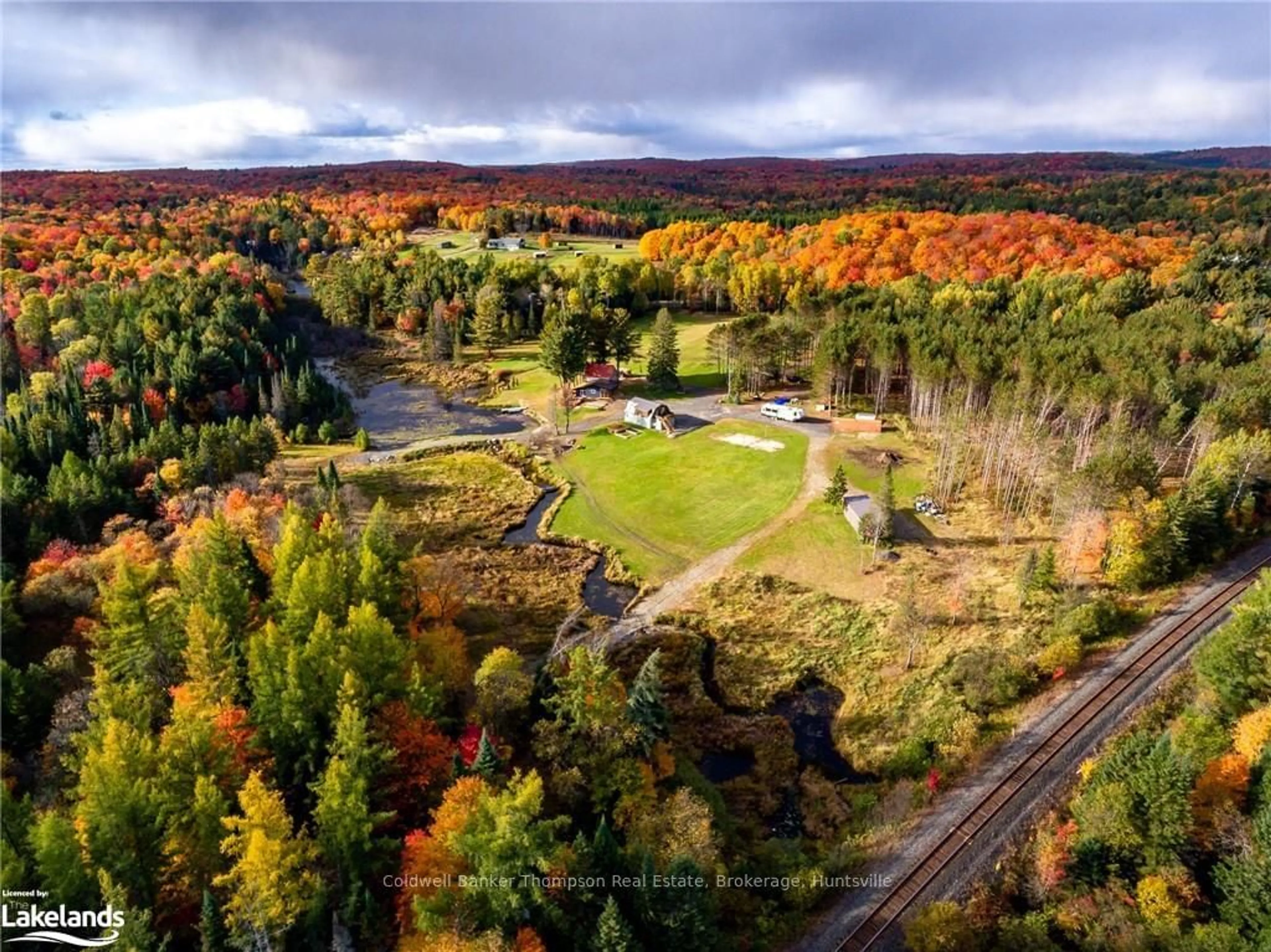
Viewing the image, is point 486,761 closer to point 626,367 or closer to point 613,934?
point 613,934

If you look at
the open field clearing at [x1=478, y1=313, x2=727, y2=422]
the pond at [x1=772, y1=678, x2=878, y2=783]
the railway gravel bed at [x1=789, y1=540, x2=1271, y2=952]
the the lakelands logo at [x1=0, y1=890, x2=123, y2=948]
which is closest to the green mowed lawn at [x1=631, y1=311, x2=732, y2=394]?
the open field clearing at [x1=478, y1=313, x2=727, y2=422]

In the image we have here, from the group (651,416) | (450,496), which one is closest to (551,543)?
(450,496)

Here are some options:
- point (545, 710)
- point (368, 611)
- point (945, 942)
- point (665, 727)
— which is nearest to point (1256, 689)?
point (945, 942)

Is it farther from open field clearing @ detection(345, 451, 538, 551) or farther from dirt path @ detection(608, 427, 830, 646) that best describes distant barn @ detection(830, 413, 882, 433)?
open field clearing @ detection(345, 451, 538, 551)

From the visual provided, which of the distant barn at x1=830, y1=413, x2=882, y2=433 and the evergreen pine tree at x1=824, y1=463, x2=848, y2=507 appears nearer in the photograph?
the evergreen pine tree at x1=824, y1=463, x2=848, y2=507

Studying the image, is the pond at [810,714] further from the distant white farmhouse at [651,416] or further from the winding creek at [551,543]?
the distant white farmhouse at [651,416]

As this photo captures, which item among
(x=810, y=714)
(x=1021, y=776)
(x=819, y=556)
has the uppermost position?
(x=819, y=556)
